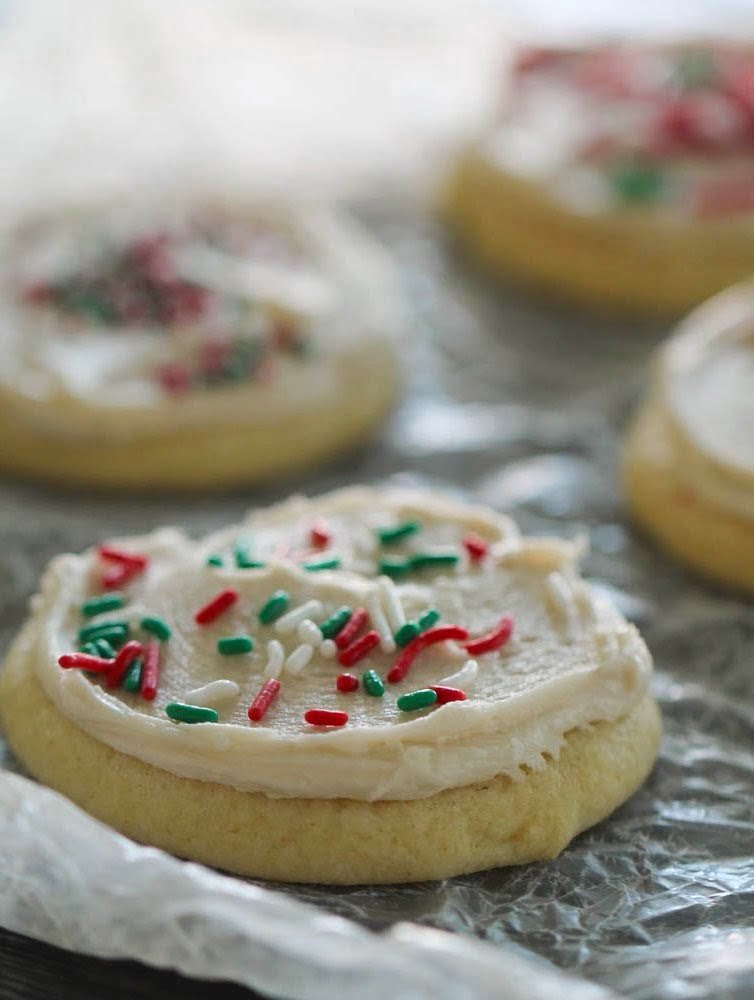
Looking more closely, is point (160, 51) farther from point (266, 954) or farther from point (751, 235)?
point (266, 954)

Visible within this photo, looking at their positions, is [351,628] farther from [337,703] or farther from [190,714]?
[190,714]

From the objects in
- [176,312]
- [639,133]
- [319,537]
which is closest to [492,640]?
[319,537]

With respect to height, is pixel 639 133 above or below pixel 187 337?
above

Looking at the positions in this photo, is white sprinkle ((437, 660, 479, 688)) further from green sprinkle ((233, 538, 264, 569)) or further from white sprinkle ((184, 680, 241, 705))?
green sprinkle ((233, 538, 264, 569))

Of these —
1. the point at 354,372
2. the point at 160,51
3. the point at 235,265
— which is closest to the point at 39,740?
the point at 354,372

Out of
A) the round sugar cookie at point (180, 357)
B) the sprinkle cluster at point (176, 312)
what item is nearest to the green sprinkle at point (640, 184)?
the round sugar cookie at point (180, 357)

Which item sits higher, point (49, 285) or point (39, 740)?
point (49, 285)
